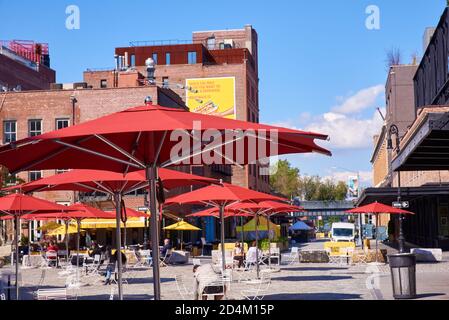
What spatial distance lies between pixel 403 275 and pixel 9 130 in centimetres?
4572

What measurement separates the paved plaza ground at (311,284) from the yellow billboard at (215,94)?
54.3 metres

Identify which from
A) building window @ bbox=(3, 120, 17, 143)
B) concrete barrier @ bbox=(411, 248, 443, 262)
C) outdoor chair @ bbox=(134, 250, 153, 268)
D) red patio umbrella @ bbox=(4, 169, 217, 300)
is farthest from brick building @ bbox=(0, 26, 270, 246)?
red patio umbrella @ bbox=(4, 169, 217, 300)

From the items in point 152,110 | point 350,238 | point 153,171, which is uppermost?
point 152,110

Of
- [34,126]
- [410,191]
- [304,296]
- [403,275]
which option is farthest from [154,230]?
[34,126]

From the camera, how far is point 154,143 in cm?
1011

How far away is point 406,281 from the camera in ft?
55.1

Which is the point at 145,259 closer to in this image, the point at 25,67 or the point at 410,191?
the point at 410,191

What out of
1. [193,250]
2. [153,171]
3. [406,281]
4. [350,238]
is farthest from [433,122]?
[350,238]

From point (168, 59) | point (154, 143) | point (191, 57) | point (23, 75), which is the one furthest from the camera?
point (168, 59)

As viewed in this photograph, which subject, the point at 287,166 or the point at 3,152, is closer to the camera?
the point at 3,152

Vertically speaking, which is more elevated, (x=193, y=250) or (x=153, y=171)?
(x=153, y=171)
